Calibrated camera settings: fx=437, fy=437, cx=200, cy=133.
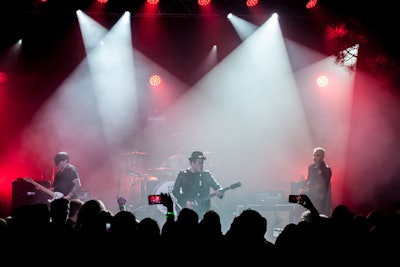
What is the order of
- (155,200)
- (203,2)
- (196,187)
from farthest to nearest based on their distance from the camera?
(203,2), (196,187), (155,200)

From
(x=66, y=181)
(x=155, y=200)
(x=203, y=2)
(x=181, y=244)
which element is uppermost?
(x=203, y=2)

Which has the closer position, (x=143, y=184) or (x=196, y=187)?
(x=196, y=187)

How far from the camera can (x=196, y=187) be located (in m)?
9.39

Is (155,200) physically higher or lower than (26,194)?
lower

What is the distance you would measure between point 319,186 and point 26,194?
21.5 feet

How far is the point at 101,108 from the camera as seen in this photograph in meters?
14.9

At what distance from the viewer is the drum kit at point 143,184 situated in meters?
12.1

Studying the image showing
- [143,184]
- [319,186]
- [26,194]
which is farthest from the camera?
[143,184]

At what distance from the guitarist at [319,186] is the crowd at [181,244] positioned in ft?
17.2

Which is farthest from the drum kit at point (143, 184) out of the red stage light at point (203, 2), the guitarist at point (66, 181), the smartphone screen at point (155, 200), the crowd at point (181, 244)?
the crowd at point (181, 244)

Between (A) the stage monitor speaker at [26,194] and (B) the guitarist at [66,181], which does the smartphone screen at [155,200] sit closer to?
(B) the guitarist at [66,181]

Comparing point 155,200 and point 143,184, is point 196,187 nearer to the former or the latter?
point 143,184

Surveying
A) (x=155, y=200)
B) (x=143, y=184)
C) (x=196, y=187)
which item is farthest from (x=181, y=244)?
(x=143, y=184)

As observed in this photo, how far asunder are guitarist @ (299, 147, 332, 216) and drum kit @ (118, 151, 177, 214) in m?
4.14
